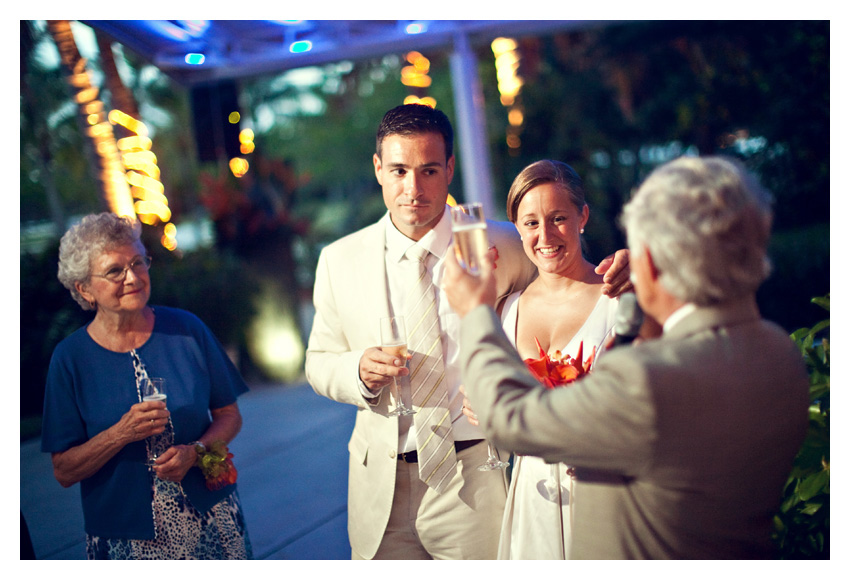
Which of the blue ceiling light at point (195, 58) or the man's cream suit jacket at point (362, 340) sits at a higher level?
the blue ceiling light at point (195, 58)

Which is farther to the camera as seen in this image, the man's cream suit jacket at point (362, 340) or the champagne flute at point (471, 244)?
the man's cream suit jacket at point (362, 340)

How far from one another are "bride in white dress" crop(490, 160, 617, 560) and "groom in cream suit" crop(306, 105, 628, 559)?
18 centimetres

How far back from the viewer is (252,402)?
23.7 feet

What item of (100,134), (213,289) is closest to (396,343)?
(100,134)

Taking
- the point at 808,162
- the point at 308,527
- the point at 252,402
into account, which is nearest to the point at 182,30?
the point at 252,402

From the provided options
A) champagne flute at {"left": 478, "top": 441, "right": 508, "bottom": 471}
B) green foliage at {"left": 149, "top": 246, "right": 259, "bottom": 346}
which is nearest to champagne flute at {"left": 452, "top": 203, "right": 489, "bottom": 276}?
champagne flute at {"left": 478, "top": 441, "right": 508, "bottom": 471}

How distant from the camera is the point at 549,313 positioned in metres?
2.26

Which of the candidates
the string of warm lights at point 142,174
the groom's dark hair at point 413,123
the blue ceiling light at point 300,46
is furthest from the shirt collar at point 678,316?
the string of warm lights at point 142,174

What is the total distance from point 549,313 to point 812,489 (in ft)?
4.18

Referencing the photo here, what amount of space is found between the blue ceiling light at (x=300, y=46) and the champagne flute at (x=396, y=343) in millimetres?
5214

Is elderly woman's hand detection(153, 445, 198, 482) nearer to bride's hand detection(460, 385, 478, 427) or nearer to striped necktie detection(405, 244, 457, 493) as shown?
striped necktie detection(405, 244, 457, 493)

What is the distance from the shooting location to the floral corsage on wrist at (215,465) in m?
2.41

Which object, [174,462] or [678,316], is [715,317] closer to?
[678,316]

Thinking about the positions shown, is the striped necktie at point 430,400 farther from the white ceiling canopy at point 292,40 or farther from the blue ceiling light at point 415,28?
the blue ceiling light at point 415,28
